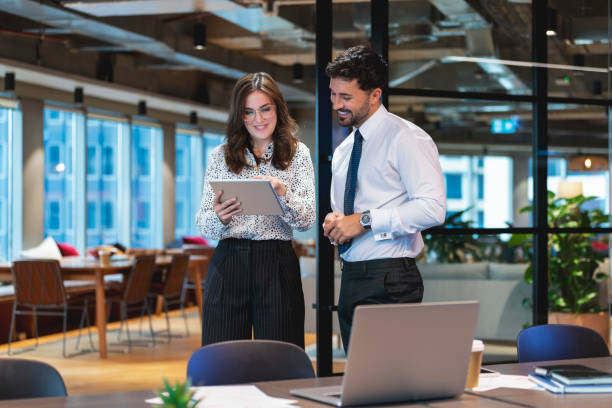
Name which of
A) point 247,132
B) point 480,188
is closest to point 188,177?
point 480,188

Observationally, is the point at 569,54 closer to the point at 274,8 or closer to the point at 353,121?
the point at 353,121

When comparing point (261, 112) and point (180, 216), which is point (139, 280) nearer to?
point (261, 112)

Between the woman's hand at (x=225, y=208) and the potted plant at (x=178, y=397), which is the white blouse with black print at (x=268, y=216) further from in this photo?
the potted plant at (x=178, y=397)

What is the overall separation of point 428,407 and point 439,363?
0.10m

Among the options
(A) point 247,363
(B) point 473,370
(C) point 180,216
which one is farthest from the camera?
(C) point 180,216

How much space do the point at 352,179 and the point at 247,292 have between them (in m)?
0.63

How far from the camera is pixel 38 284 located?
25.1 feet

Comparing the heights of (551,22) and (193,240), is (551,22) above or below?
above

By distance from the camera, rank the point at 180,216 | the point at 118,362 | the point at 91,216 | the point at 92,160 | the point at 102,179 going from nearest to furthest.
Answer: the point at 118,362 → the point at 91,216 → the point at 92,160 → the point at 102,179 → the point at 180,216

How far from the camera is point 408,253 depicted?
2650 mm

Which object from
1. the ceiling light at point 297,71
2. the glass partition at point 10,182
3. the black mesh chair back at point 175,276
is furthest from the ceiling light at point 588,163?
the glass partition at point 10,182

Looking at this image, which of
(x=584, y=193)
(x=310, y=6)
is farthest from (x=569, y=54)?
(x=310, y=6)

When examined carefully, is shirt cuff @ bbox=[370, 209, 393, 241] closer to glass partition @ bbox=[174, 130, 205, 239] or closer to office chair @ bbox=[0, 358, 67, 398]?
office chair @ bbox=[0, 358, 67, 398]

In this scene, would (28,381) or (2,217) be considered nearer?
(28,381)
